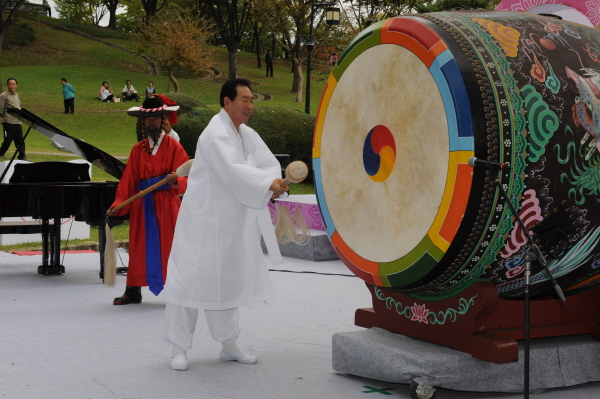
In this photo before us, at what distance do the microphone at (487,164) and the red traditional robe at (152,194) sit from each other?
3.35 m

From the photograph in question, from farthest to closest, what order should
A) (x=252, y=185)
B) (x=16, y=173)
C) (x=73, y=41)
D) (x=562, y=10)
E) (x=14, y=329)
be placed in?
(x=73, y=41) < (x=16, y=173) < (x=14, y=329) < (x=562, y=10) < (x=252, y=185)

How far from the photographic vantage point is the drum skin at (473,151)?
10.8 feet

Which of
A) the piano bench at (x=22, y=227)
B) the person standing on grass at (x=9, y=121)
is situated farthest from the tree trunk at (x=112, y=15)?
the piano bench at (x=22, y=227)

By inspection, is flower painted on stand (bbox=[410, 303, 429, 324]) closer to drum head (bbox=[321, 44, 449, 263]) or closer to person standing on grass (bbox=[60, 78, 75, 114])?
drum head (bbox=[321, 44, 449, 263])

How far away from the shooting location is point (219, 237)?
431 cm

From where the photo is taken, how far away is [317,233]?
28.3ft

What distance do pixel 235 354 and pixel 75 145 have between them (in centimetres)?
391

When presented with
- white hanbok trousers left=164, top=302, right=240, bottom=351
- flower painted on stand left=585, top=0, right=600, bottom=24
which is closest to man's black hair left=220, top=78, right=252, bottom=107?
white hanbok trousers left=164, top=302, right=240, bottom=351

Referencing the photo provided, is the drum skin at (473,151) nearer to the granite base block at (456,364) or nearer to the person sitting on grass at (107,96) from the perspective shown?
the granite base block at (456,364)

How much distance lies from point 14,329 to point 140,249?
3.79 feet

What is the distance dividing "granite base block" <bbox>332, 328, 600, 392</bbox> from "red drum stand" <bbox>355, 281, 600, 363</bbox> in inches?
2.0

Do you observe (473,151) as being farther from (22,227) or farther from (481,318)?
(22,227)

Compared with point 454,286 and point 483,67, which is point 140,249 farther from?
point 483,67

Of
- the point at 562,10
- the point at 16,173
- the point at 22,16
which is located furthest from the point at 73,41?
the point at 562,10
